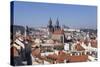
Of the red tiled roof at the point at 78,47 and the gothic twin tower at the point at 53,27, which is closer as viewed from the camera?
the gothic twin tower at the point at 53,27

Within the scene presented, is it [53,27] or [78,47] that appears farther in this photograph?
[78,47]

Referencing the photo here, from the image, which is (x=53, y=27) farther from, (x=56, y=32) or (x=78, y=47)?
(x=78, y=47)

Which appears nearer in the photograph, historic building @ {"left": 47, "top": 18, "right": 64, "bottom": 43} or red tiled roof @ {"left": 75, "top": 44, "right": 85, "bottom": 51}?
historic building @ {"left": 47, "top": 18, "right": 64, "bottom": 43}

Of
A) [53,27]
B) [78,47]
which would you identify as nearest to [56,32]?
[53,27]

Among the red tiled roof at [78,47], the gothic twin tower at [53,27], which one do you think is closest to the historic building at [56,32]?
the gothic twin tower at [53,27]

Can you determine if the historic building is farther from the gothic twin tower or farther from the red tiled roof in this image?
the red tiled roof

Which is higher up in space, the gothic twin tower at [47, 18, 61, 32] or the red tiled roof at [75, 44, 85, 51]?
the gothic twin tower at [47, 18, 61, 32]

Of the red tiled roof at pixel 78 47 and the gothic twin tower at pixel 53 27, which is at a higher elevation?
the gothic twin tower at pixel 53 27

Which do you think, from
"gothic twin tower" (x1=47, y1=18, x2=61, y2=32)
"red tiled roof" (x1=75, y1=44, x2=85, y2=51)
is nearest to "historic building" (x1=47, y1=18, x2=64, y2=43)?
"gothic twin tower" (x1=47, y1=18, x2=61, y2=32)

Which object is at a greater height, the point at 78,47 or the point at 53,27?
A: the point at 53,27

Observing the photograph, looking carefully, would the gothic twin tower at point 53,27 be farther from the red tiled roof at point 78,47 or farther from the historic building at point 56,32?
the red tiled roof at point 78,47

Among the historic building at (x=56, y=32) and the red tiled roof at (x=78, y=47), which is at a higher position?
the historic building at (x=56, y=32)

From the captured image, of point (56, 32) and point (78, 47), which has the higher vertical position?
point (56, 32)

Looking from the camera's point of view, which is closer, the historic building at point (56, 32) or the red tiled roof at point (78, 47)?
the historic building at point (56, 32)
